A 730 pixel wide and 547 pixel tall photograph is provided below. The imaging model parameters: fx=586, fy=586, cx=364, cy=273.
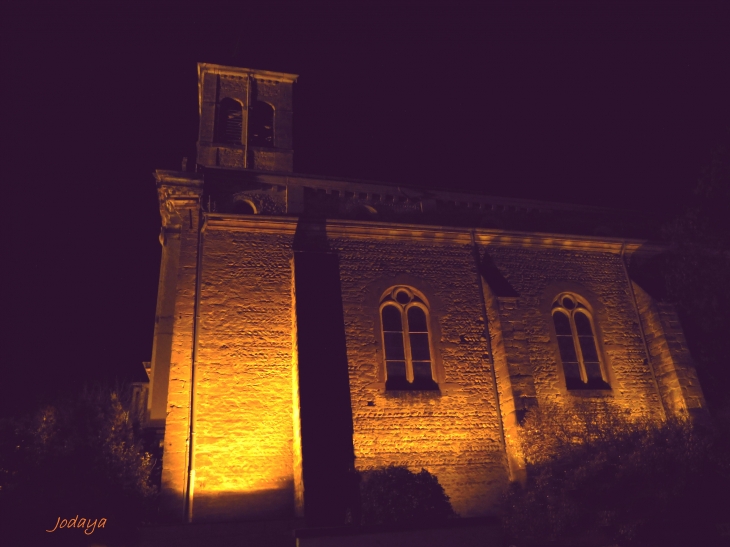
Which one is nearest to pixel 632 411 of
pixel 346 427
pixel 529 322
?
pixel 529 322

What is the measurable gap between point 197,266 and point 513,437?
346 inches

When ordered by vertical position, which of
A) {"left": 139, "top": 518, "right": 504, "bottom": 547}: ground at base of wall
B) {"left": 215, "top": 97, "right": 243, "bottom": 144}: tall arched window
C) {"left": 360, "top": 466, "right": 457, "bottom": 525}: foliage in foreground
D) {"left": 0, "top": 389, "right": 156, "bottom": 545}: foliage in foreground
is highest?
{"left": 215, "top": 97, "right": 243, "bottom": 144}: tall arched window

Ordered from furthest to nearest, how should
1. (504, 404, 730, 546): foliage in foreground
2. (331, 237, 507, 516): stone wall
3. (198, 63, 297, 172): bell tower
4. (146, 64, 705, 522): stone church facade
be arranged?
(198, 63, 297, 172): bell tower, (331, 237, 507, 516): stone wall, (146, 64, 705, 522): stone church facade, (504, 404, 730, 546): foliage in foreground

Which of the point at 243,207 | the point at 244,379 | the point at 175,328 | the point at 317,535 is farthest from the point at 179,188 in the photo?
the point at 317,535

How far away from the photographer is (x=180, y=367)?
13.6 meters

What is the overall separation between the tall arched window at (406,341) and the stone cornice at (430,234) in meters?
1.72

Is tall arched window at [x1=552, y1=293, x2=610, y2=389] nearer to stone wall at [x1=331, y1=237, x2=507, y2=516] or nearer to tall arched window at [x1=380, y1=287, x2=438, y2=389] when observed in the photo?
stone wall at [x1=331, y1=237, x2=507, y2=516]

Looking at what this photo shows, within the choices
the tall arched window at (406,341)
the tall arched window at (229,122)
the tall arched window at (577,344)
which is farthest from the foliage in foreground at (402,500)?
the tall arched window at (229,122)

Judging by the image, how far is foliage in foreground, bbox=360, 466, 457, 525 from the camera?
11.2m

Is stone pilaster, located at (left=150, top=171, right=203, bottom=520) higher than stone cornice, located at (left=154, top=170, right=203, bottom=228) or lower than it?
lower

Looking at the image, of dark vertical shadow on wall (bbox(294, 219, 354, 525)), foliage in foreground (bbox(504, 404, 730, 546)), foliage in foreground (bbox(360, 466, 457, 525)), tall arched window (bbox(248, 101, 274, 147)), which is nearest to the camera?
foliage in foreground (bbox(504, 404, 730, 546))

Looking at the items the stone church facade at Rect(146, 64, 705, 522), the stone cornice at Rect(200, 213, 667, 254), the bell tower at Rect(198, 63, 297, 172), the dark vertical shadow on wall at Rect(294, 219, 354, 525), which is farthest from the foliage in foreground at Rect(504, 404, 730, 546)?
the bell tower at Rect(198, 63, 297, 172)

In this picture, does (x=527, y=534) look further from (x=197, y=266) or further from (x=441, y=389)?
(x=197, y=266)
